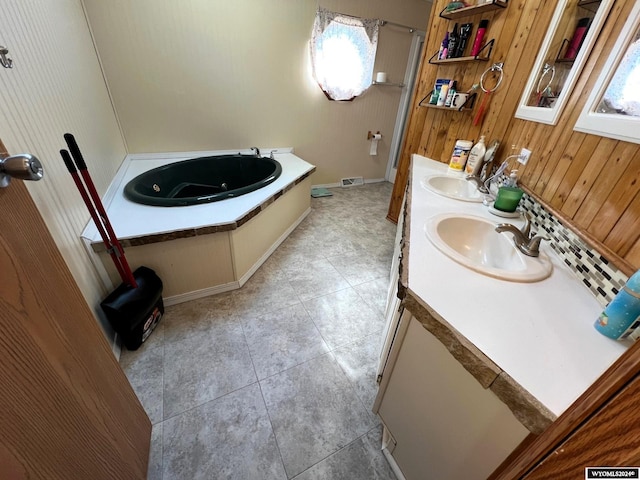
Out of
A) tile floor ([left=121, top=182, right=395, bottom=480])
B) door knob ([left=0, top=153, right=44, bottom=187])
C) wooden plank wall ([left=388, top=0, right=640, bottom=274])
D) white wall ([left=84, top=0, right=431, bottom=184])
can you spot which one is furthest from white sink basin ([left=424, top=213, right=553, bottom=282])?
white wall ([left=84, top=0, right=431, bottom=184])

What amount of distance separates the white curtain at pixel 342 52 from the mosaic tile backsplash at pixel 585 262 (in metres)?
2.78

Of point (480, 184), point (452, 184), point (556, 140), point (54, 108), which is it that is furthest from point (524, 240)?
point (54, 108)

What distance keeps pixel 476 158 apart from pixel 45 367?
220 cm

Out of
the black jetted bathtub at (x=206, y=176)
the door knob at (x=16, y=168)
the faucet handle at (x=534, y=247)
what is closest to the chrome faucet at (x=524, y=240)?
the faucet handle at (x=534, y=247)

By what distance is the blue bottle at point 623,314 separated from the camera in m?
0.57

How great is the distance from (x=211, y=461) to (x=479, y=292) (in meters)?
1.20

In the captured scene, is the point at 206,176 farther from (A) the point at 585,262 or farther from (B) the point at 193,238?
(A) the point at 585,262

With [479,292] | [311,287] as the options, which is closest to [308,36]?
[311,287]

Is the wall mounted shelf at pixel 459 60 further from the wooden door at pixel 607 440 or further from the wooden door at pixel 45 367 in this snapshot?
the wooden door at pixel 45 367

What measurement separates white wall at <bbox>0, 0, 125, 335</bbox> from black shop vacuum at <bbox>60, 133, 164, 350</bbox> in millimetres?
91

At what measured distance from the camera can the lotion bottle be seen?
5.66ft

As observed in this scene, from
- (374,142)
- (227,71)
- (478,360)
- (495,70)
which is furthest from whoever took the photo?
(374,142)

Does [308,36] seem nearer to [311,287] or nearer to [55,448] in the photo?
[311,287]

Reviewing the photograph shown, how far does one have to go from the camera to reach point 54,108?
4.13 feet
